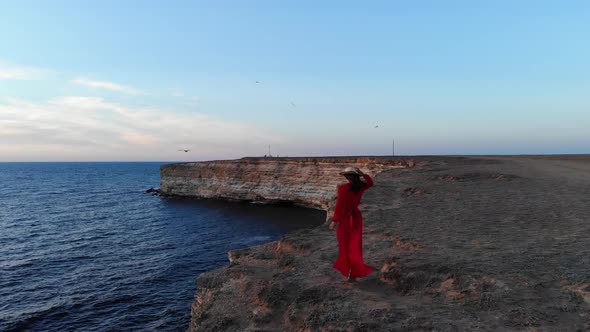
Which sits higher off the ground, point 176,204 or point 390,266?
point 390,266

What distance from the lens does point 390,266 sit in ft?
23.2

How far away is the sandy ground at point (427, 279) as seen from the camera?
502 cm

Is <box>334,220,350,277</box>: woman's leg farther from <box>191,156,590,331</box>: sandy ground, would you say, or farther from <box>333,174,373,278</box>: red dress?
<box>191,156,590,331</box>: sandy ground

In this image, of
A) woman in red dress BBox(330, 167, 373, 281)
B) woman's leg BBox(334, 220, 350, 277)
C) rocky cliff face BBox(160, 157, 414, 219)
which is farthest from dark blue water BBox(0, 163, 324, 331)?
woman in red dress BBox(330, 167, 373, 281)

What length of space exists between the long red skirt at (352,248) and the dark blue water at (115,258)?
940cm

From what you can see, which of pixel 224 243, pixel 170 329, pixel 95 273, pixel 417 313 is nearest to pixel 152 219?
pixel 224 243

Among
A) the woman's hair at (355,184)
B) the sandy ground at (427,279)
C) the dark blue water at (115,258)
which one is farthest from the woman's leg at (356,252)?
the dark blue water at (115,258)

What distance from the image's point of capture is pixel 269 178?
49.8 meters

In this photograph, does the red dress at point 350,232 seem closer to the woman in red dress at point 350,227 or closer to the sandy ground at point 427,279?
the woman in red dress at point 350,227

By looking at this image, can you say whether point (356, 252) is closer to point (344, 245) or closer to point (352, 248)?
point (352, 248)

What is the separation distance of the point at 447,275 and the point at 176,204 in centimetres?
4799

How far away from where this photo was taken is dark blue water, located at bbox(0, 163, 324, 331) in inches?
574

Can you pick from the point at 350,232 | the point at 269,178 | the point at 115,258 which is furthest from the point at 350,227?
the point at 269,178

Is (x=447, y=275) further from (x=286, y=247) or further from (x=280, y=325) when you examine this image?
(x=286, y=247)
